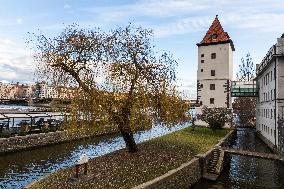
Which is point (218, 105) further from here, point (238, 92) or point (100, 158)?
point (100, 158)

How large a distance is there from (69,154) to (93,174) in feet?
50.3

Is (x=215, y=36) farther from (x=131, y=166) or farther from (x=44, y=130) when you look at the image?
(x=131, y=166)

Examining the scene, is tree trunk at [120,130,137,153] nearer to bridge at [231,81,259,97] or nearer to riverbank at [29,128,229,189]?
riverbank at [29,128,229,189]

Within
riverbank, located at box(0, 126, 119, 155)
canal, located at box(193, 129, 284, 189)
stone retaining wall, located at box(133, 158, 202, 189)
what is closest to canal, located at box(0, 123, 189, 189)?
riverbank, located at box(0, 126, 119, 155)

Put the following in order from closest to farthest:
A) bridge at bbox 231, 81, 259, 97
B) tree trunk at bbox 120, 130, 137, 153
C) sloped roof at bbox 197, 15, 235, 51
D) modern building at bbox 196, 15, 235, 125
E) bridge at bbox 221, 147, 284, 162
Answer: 1. tree trunk at bbox 120, 130, 137, 153
2. bridge at bbox 221, 147, 284, 162
3. modern building at bbox 196, 15, 235, 125
4. sloped roof at bbox 197, 15, 235, 51
5. bridge at bbox 231, 81, 259, 97

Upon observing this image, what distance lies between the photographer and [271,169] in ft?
95.8

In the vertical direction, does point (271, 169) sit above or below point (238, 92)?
below

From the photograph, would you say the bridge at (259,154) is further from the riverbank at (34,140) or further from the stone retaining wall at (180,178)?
the riverbank at (34,140)

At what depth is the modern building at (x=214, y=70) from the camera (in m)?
52.4

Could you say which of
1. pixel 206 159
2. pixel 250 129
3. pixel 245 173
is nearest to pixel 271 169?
pixel 245 173

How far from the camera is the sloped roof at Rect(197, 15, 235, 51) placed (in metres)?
53.2

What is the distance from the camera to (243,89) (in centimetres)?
5509

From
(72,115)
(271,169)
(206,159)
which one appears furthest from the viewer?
(271,169)

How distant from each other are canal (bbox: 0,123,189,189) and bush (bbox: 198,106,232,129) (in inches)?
493
